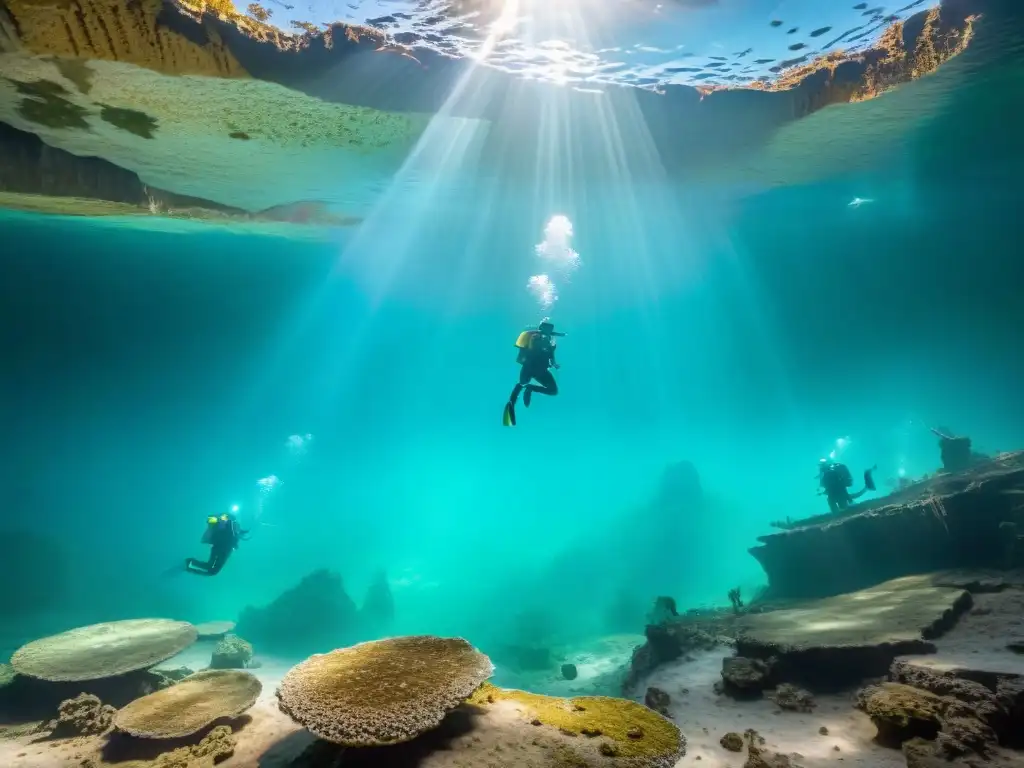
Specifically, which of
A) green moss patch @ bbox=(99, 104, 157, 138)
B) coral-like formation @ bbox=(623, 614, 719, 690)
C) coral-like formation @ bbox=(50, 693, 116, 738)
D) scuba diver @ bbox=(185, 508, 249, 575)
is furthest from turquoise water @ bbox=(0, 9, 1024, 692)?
coral-like formation @ bbox=(50, 693, 116, 738)

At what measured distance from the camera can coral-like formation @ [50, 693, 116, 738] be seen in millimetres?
6617

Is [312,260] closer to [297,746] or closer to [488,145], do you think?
[488,145]

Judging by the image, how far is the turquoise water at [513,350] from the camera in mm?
16875

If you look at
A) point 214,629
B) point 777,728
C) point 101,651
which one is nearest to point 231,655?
point 214,629

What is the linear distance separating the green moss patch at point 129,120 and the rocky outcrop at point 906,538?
18.8m

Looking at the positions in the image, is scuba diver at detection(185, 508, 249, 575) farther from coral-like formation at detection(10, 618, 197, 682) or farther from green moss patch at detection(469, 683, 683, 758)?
green moss patch at detection(469, 683, 683, 758)

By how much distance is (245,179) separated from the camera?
40.7 ft

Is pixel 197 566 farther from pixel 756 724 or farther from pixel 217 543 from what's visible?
pixel 756 724

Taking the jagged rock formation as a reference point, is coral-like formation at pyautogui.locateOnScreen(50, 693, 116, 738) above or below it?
below

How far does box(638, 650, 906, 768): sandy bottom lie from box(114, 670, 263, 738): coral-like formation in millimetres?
5893

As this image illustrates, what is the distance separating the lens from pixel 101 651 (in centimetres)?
841

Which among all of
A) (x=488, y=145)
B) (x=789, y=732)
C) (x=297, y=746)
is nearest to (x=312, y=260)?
→ (x=488, y=145)

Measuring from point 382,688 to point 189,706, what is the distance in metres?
4.14

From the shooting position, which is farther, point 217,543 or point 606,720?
point 217,543
